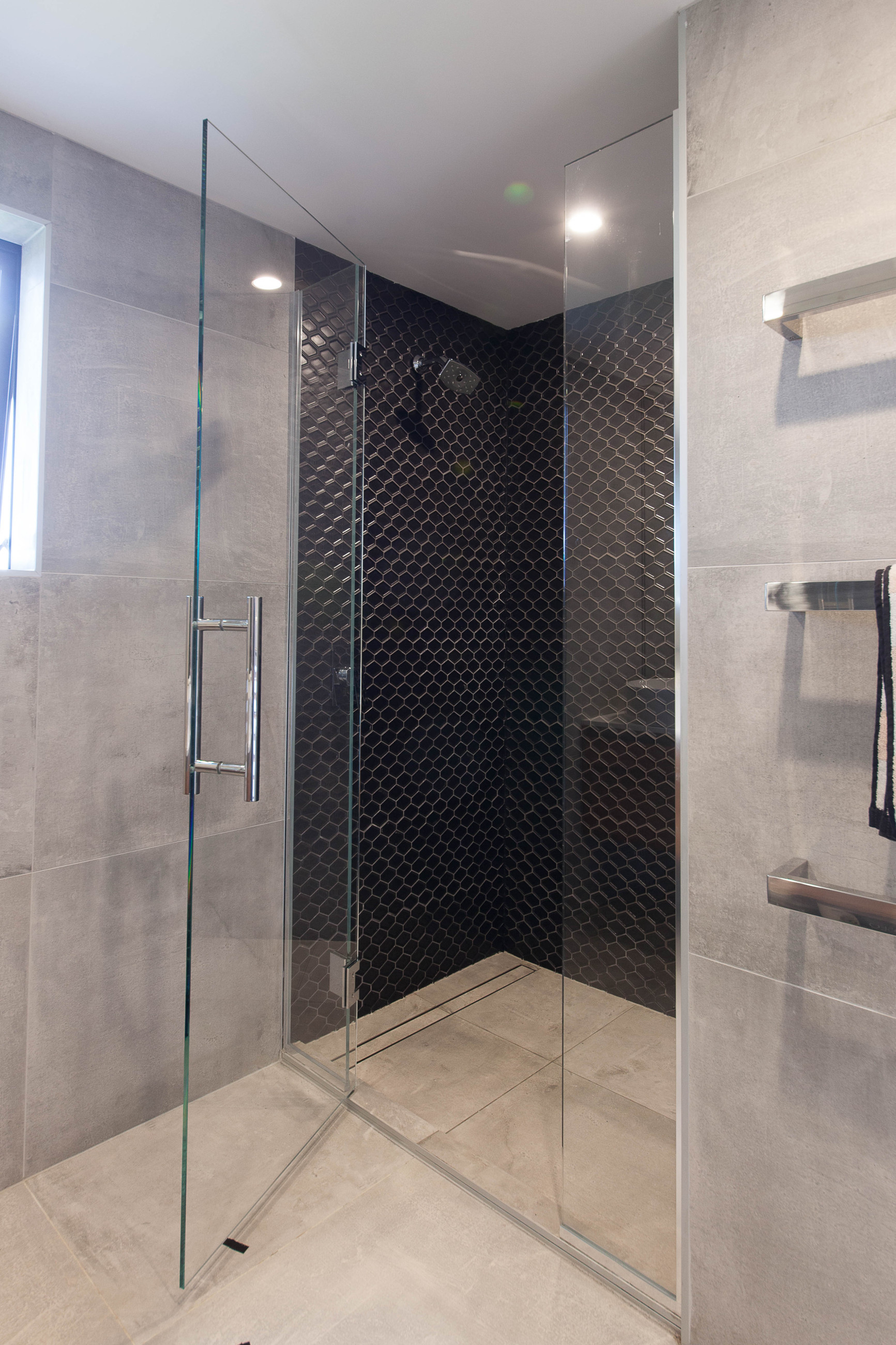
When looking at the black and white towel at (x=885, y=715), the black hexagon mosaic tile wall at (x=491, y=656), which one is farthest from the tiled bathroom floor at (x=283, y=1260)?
the black and white towel at (x=885, y=715)

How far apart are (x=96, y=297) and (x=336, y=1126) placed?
220cm

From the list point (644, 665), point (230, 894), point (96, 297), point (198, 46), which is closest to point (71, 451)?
point (96, 297)

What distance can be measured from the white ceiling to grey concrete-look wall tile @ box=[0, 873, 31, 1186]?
1.75 m

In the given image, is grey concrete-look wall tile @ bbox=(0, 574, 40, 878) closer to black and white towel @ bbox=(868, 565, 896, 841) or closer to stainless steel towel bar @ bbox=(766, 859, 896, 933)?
stainless steel towel bar @ bbox=(766, 859, 896, 933)

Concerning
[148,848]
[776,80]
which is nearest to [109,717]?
[148,848]

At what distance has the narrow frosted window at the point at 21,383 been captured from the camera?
1.75 m

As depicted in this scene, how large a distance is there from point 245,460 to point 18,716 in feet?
2.67

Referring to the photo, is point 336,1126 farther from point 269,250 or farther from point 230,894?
point 269,250

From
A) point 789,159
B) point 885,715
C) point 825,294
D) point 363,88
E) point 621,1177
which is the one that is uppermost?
point 363,88

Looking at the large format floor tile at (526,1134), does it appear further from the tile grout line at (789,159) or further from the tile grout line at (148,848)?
the tile grout line at (789,159)

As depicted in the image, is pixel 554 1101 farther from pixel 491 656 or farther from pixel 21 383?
pixel 21 383

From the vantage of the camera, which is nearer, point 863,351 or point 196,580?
point 863,351

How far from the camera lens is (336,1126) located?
194 cm

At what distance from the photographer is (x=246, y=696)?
146 centimetres
